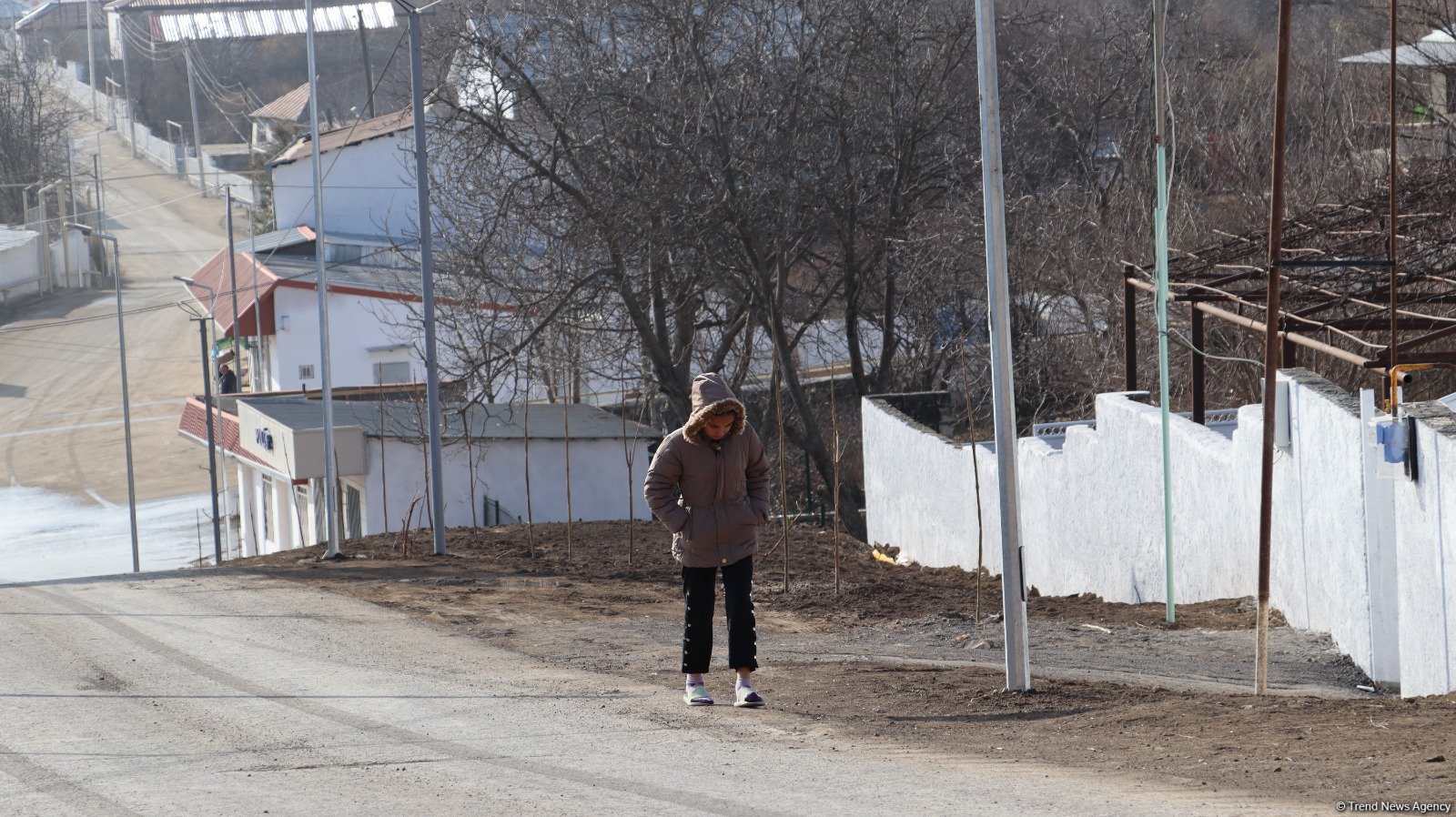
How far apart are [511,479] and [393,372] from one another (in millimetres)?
21957

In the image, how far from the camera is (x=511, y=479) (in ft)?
88.3

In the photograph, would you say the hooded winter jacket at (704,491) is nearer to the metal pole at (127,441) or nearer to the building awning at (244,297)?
the metal pole at (127,441)

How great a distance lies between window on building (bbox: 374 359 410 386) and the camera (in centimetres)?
4712

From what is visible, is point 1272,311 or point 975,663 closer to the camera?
point 1272,311

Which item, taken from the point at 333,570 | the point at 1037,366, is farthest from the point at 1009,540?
the point at 1037,366

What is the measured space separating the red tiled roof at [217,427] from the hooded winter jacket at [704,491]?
27421mm

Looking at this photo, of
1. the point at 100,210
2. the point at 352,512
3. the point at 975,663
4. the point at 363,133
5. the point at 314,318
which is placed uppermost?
the point at 100,210

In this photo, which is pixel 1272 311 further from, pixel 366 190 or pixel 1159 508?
pixel 366 190

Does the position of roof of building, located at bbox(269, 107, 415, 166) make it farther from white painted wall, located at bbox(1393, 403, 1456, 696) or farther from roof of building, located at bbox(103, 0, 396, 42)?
roof of building, located at bbox(103, 0, 396, 42)

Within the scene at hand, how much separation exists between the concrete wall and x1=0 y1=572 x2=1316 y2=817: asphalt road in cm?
376

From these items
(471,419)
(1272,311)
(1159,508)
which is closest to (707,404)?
(1272,311)

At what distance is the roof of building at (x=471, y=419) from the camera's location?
26.3 meters

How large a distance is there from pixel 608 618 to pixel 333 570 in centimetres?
493

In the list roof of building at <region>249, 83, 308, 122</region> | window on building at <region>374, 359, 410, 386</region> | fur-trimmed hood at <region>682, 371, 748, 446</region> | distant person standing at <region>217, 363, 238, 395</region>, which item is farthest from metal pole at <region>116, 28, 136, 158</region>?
fur-trimmed hood at <region>682, 371, 748, 446</region>
